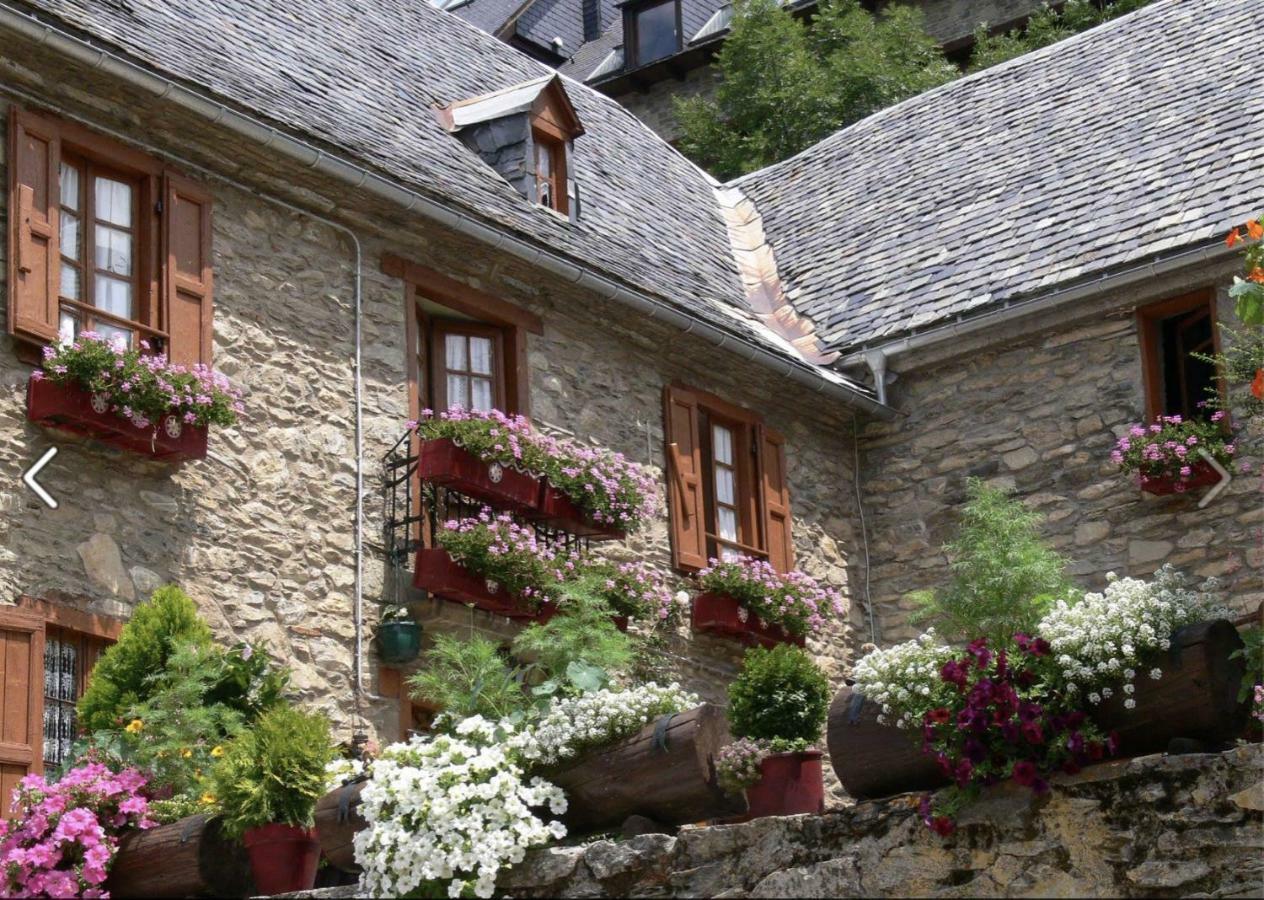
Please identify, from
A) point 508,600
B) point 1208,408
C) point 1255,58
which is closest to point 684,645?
point 508,600

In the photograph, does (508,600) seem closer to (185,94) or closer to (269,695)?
(269,695)

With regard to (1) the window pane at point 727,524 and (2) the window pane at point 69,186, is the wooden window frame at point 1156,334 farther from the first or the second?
(2) the window pane at point 69,186

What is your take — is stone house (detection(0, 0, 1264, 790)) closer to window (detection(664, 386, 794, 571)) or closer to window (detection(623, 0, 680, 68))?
window (detection(664, 386, 794, 571))

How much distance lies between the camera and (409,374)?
11422 millimetres

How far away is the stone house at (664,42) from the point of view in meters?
23.4

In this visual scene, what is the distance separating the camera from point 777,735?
834 cm

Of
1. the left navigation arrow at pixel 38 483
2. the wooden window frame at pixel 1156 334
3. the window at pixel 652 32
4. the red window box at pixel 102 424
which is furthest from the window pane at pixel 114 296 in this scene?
the window at pixel 652 32

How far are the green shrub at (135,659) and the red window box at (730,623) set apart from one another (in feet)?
13.5

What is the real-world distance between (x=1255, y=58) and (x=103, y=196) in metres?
8.31

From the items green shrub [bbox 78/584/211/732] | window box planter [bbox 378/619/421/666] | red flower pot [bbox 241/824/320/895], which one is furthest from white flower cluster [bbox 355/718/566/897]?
window box planter [bbox 378/619/421/666]

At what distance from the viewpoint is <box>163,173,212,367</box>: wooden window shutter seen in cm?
1009

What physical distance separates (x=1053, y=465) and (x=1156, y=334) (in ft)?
3.41

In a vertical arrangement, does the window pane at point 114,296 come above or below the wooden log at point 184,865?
above

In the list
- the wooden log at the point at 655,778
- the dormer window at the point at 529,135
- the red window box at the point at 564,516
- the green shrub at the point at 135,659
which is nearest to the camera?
the wooden log at the point at 655,778
